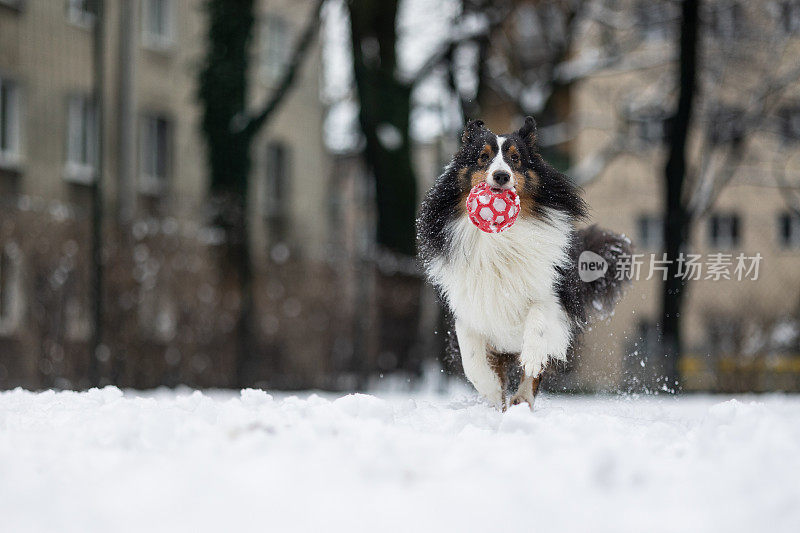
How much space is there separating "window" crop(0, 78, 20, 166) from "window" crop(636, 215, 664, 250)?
16.1 meters

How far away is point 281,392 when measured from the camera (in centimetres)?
1237

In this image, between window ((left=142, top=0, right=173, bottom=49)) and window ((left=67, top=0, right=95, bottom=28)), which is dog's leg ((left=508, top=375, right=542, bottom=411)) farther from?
window ((left=142, top=0, right=173, bottom=49))

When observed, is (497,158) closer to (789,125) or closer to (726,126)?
(726,126)

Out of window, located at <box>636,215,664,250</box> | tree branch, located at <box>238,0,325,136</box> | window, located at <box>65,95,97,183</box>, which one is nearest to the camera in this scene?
tree branch, located at <box>238,0,325,136</box>

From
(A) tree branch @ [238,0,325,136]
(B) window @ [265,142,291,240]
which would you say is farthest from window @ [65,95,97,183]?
(B) window @ [265,142,291,240]

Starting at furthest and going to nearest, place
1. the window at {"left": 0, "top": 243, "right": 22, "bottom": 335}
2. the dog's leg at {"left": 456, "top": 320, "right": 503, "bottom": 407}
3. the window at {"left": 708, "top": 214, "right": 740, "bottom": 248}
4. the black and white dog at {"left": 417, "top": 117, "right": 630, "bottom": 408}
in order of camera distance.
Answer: the window at {"left": 708, "top": 214, "right": 740, "bottom": 248}, the window at {"left": 0, "top": 243, "right": 22, "bottom": 335}, the dog's leg at {"left": 456, "top": 320, "right": 503, "bottom": 407}, the black and white dog at {"left": 417, "top": 117, "right": 630, "bottom": 408}

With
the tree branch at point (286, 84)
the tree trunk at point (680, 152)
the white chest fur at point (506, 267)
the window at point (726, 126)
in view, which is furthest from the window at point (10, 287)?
the window at point (726, 126)

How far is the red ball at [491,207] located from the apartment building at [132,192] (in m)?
6.28

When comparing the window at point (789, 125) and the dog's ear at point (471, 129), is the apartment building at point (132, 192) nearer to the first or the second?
the dog's ear at point (471, 129)

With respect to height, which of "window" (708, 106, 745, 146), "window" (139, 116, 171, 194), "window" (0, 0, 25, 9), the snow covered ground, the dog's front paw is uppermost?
"window" (0, 0, 25, 9)

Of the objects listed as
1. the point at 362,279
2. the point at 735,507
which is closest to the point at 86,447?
the point at 735,507

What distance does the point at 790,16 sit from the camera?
17906 mm

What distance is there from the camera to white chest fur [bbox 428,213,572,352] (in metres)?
5.18

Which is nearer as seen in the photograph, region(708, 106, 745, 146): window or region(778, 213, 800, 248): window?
region(708, 106, 745, 146): window
